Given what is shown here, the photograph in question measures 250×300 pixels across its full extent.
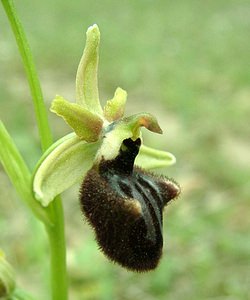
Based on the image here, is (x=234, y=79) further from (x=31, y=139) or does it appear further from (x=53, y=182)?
(x=53, y=182)

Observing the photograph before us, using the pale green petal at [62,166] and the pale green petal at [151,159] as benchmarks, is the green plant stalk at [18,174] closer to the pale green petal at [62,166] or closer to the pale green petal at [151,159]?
the pale green petal at [62,166]

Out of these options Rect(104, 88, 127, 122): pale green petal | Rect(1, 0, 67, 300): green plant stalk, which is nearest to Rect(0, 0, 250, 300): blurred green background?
Rect(1, 0, 67, 300): green plant stalk

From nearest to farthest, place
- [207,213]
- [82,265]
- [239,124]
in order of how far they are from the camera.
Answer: [82,265] < [207,213] < [239,124]

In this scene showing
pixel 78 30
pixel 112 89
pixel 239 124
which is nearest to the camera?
pixel 239 124

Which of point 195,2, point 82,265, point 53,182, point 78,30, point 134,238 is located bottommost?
point 195,2

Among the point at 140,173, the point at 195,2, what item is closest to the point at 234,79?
the point at 140,173

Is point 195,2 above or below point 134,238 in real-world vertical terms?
below

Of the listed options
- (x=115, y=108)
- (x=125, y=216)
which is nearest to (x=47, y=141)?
(x=115, y=108)

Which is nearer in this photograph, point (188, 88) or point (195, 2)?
point (188, 88)
